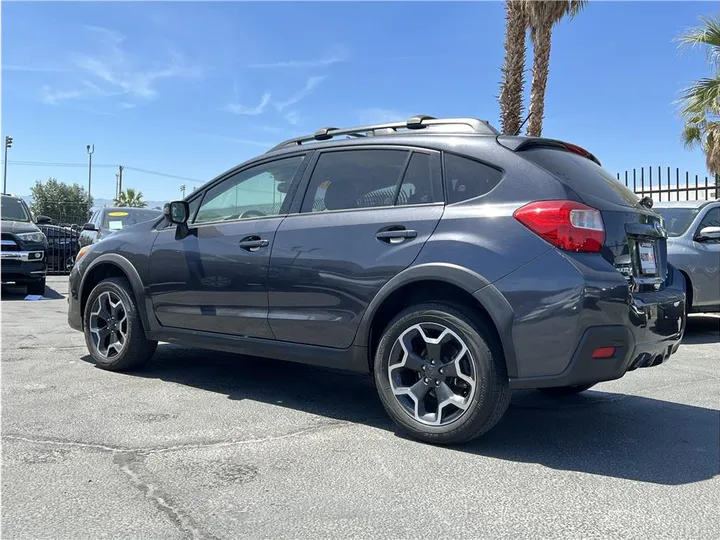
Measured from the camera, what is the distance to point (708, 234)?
764cm

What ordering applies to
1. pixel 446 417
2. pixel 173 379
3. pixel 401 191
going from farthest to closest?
pixel 173 379 → pixel 401 191 → pixel 446 417

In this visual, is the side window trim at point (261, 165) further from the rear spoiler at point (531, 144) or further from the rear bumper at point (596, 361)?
the rear bumper at point (596, 361)

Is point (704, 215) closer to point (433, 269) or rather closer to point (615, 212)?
point (615, 212)

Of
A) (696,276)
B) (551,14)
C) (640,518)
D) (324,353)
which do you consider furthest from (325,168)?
(551,14)

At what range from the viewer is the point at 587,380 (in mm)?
3260

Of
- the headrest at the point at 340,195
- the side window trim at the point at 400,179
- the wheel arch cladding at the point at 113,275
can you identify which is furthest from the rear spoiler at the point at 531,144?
the wheel arch cladding at the point at 113,275

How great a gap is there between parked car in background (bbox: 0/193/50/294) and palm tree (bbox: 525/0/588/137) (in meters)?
10.2

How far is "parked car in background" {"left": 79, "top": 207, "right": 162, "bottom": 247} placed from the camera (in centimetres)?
1164

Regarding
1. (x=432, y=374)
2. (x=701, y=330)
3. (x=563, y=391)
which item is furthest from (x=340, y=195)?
(x=701, y=330)

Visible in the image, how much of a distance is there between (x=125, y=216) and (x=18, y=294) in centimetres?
291

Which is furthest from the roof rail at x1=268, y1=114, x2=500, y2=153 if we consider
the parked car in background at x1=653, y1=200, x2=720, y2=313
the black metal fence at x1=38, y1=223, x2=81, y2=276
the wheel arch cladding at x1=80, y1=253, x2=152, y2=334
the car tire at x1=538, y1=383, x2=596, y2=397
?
the black metal fence at x1=38, y1=223, x2=81, y2=276

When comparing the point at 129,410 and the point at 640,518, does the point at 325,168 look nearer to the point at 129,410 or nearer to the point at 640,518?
the point at 129,410

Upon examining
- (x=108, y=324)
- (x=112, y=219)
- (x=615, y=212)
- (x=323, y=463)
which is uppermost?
(x=112, y=219)

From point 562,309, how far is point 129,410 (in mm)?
2758
